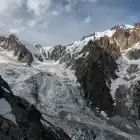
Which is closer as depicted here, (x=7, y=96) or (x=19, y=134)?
(x=19, y=134)

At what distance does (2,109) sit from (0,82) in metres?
32.4

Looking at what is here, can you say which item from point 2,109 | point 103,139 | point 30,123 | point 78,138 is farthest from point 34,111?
point 103,139

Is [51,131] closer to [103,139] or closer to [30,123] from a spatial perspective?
[30,123]

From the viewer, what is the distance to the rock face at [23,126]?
123562 millimetres

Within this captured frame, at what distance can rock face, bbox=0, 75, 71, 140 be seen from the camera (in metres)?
124

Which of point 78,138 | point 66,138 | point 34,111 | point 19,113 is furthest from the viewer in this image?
point 78,138

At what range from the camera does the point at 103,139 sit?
198 meters

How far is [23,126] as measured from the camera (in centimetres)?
12875

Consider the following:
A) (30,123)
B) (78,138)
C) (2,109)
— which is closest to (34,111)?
(30,123)

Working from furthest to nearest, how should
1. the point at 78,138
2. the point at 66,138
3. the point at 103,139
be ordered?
1. the point at 103,139
2. the point at 78,138
3. the point at 66,138

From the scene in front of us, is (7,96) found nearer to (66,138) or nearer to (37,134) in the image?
(37,134)

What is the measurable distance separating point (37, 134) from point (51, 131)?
1141 centimetres

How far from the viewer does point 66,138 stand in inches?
6024

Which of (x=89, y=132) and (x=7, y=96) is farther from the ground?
(x=7, y=96)
